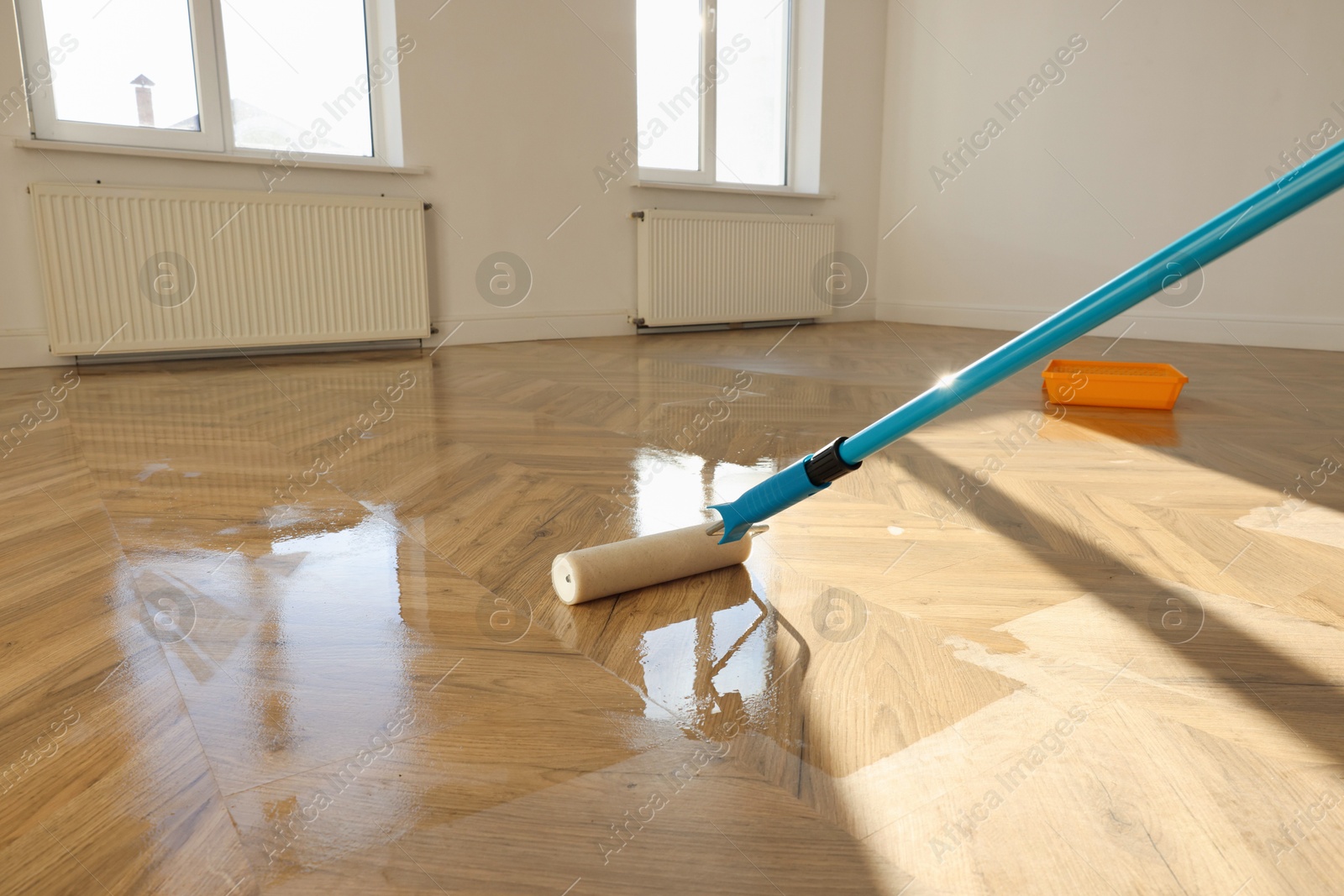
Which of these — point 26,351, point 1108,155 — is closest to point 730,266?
point 1108,155

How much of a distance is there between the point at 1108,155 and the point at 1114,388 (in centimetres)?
254

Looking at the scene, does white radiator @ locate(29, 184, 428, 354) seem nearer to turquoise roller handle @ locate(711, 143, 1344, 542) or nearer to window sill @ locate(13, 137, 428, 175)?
window sill @ locate(13, 137, 428, 175)

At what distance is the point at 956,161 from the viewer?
5195 mm

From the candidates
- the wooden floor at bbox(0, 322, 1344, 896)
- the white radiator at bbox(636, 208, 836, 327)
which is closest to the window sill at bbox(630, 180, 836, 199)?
the white radiator at bbox(636, 208, 836, 327)

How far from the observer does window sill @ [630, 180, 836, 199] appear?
4.62 meters

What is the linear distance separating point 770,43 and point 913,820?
523cm

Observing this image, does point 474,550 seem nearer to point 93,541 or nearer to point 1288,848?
point 93,541

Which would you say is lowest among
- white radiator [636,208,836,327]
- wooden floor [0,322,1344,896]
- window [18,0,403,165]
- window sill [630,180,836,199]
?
wooden floor [0,322,1344,896]

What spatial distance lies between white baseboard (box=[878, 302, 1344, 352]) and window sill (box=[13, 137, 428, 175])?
3.21 m

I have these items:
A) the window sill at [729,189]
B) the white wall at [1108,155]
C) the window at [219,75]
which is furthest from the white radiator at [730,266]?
the window at [219,75]

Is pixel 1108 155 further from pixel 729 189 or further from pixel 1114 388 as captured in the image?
pixel 1114 388

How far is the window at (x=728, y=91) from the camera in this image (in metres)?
4.68

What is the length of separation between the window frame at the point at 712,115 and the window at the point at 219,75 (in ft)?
4.42

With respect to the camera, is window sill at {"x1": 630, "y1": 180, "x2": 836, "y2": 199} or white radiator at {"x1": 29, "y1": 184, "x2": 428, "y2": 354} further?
window sill at {"x1": 630, "y1": 180, "x2": 836, "y2": 199}
